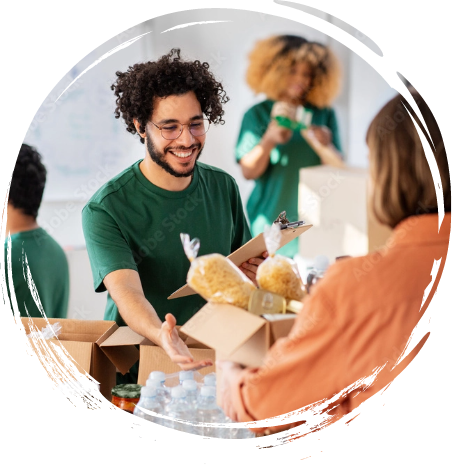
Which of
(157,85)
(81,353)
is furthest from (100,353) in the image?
(157,85)

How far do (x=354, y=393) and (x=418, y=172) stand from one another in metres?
0.43

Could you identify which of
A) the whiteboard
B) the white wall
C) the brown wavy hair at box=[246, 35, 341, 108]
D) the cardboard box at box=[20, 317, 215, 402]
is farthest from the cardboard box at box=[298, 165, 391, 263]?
the whiteboard

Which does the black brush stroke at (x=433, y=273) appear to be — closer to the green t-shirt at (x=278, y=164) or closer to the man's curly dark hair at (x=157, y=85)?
the man's curly dark hair at (x=157, y=85)

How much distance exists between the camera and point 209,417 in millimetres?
1308

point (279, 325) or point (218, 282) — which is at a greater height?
point (218, 282)

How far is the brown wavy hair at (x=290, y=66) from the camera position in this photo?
2.90m

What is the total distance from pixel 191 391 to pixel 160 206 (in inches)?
26.7

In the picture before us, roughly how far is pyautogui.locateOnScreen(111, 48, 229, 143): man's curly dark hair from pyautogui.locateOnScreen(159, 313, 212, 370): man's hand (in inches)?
29.7

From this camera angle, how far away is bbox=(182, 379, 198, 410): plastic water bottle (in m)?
1.26

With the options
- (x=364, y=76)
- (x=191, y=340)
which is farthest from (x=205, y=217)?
(x=364, y=76)

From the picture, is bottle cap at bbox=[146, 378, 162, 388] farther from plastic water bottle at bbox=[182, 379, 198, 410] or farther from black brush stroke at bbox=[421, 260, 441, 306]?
black brush stroke at bbox=[421, 260, 441, 306]

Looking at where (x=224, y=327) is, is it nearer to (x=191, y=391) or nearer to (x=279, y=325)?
(x=279, y=325)

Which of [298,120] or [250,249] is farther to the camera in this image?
[298,120]

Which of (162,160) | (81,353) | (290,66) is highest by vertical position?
(290,66)
